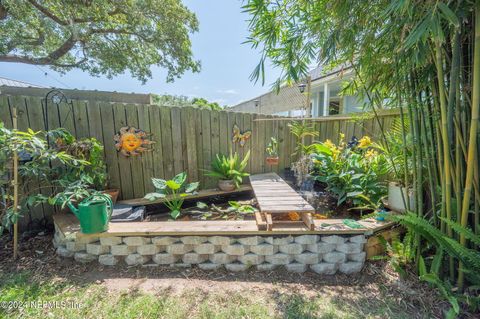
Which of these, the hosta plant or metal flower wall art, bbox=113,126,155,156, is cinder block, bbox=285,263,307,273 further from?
metal flower wall art, bbox=113,126,155,156

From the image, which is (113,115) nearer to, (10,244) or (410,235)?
(10,244)

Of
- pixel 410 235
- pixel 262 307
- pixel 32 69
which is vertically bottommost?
pixel 262 307

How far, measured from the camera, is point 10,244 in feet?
6.82

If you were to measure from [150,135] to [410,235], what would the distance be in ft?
9.84

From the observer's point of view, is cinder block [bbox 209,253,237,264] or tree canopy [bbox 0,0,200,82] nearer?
cinder block [bbox 209,253,237,264]

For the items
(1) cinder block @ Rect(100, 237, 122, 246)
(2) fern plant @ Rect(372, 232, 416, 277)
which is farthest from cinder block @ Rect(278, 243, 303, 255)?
(1) cinder block @ Rect(100, 237, 122, 246)

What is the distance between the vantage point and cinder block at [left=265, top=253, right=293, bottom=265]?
1.92 metres

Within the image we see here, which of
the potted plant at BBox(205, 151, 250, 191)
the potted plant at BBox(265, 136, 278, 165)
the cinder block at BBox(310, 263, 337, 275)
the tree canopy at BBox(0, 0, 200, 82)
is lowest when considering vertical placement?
the cinder block at BBox(310, 263, 337, 275)

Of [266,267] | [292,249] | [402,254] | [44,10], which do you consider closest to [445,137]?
[402,254]

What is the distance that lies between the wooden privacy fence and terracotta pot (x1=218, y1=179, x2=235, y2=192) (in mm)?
257

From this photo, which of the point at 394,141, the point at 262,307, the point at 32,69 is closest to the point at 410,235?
the point at 394,141

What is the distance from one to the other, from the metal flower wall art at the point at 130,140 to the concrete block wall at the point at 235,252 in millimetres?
1127

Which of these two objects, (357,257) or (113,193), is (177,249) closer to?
(113,193)

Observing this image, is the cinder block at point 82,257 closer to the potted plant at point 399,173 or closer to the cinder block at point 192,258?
the cinder block at point 192,258
